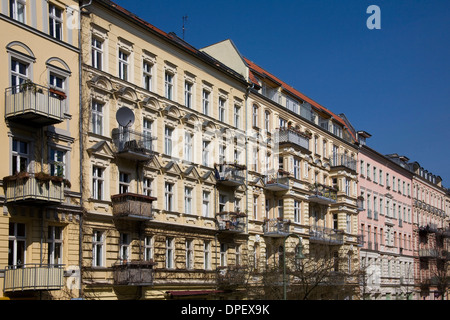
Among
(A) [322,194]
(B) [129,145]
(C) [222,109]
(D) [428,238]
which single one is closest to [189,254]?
(B) [129,145]

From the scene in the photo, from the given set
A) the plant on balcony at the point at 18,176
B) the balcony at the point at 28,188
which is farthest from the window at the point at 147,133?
the plant on balcony at the point at 18,176

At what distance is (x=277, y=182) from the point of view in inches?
1615

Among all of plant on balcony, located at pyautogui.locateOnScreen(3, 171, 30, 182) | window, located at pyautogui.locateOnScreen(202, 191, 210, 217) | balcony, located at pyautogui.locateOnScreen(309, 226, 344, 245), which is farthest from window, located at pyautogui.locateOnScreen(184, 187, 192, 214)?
balcony, located at pyautogui.locateOnScreen(309, 226, 344, 245)

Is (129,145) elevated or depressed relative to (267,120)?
depressed

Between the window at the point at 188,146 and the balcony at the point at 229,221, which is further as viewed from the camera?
the balcony at the point at 229,221

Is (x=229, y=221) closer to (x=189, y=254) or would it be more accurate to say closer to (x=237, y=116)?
(x=189, y=254)

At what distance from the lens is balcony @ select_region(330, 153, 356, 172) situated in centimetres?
5228

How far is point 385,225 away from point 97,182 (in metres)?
43.5

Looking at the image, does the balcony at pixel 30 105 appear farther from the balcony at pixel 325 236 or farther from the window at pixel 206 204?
the balcony at pixel 325 236

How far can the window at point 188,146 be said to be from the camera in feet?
109

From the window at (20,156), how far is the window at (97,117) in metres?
4.53

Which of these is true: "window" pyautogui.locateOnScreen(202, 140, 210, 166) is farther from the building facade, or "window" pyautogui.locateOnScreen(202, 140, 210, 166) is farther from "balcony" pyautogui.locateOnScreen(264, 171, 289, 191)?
the building facade
